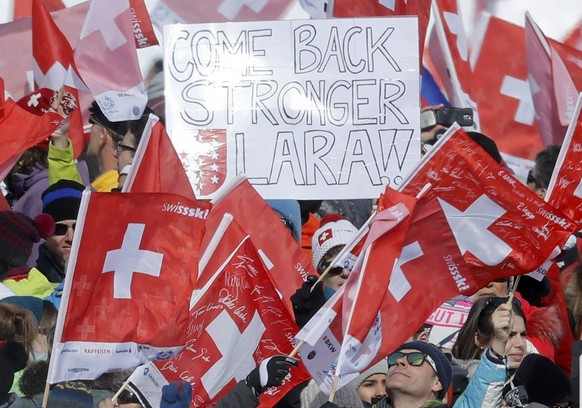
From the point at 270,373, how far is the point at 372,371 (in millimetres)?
1133

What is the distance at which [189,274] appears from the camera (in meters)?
7.49

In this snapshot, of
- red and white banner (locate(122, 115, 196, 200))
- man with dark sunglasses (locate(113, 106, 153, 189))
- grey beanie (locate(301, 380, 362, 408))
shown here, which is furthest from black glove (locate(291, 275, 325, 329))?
man with dark sunglasses (locate(113, 106, 153, 189))

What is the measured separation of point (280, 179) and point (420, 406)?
80.6 inches

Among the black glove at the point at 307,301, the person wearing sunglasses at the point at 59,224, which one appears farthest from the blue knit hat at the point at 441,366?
the person wearing sunglasses at the point at 59,224

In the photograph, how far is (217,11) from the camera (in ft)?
39.2

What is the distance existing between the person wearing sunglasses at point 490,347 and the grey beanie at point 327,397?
52cm

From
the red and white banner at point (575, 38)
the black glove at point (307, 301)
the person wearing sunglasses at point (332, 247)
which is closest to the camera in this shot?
the black glove at point (307, 301)

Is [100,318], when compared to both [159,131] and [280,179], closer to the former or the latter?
[159,131]

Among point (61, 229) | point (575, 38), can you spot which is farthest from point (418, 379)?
point (575, 38)

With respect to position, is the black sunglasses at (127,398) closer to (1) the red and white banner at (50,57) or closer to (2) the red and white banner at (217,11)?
(1) the red and white banner at (50,57)

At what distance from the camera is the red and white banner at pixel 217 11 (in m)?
11.9

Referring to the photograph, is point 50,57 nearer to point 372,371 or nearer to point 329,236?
point 329,236

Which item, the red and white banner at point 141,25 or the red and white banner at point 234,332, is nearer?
the red and white banner at point 234,332

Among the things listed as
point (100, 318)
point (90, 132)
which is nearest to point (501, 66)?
point (90, 132)
